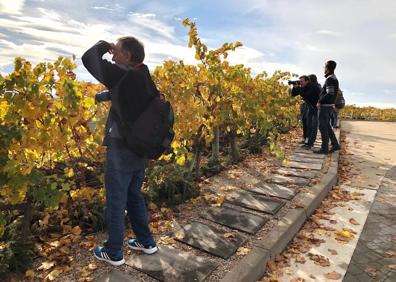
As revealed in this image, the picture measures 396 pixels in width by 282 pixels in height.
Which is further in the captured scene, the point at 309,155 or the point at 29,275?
the point at 309,155

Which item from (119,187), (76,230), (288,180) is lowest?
(76,230)

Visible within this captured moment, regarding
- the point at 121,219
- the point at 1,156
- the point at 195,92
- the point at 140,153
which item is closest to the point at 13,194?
the point at 1,156

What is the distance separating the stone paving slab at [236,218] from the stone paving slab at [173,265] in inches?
33.2

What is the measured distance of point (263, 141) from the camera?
8844 millimetres

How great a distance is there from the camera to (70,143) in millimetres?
4023

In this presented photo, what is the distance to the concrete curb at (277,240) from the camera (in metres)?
3.12

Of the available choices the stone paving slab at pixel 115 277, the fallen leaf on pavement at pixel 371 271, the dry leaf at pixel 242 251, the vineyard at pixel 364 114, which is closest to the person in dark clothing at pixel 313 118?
the fallen leaf on pavement at pixel 371 271

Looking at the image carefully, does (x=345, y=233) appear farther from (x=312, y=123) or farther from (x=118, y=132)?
(x=312, y=123)

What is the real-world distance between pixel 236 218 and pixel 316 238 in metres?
0.97

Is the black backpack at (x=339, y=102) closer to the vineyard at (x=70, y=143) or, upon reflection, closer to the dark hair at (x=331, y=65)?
the dark hair at (x=331, y=65)

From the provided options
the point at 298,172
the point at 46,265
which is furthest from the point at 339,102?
the point at 46,265

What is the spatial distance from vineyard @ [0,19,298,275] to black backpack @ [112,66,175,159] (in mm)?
604

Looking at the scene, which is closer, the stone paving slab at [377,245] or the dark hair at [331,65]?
the stone paving slab at [377,245]

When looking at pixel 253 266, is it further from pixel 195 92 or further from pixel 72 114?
pixel 195 92
